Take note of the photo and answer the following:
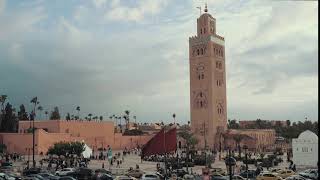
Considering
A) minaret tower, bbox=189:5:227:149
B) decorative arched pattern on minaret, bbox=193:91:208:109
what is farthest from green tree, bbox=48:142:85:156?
decorative arched pattern on minaret, bbox=193:91:208:109

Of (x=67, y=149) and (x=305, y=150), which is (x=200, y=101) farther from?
(x=305, y=150)

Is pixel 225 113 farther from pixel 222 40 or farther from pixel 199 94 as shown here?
pixel 222 40

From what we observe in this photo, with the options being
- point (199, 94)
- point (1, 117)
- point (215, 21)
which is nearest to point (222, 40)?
point (215, 21)

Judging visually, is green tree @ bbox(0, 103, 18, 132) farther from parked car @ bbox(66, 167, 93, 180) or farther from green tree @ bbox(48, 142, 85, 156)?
parked car @ bbox(66, 167, 93, 180)

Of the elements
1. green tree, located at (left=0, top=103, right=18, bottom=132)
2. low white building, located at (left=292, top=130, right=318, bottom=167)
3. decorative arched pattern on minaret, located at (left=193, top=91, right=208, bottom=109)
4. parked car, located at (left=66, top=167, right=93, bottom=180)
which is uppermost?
decorative arched pattern on minaret, located at (left=193, top=91, right=208, bottom=109)

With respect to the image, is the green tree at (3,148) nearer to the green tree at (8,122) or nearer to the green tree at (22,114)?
the green tree at (8,122)

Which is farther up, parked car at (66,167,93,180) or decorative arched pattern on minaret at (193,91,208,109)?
decorative arched pattern on minaret at (193,91,208,109)

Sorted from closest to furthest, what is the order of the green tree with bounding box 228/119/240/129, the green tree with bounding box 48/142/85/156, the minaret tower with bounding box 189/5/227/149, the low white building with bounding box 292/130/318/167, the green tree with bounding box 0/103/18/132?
the low white building with bounding box 292/130/318/167 < the green tree with bounding box 48/142/85/156 < the green tree with bounding box 0/103/18/132 < the minaret tower with bounding box 189/5/227/149 < the green tree with bounding box 228/119/240/129

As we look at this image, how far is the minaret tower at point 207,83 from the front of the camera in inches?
3093

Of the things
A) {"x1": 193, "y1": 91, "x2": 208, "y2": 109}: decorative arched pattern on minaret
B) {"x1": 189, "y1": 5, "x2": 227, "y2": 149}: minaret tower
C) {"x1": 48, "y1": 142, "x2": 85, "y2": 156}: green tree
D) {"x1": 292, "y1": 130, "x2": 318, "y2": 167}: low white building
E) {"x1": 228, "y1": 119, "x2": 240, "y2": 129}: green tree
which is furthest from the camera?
{"x1": 228, "y1": 119, "x2": 240, "y2": 129}: green tree

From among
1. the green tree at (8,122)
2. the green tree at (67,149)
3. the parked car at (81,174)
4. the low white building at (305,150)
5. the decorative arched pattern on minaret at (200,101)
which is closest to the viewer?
the parked car at (81,174)

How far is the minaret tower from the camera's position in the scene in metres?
78.6

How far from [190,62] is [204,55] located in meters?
3.32

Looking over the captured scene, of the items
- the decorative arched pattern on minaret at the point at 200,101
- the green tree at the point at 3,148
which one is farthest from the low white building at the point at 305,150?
the decorative arched pattern on minaret at the point at 200,101
